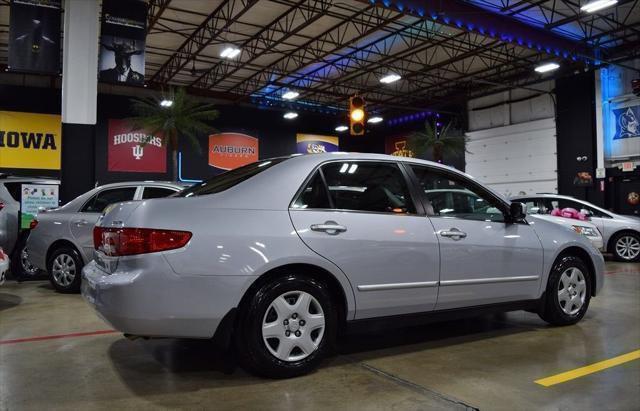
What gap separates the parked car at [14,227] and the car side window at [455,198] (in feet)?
20.1

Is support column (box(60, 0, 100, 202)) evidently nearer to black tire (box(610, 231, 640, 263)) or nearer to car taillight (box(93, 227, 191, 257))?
car taillight (box(93, 227, 191, 257))

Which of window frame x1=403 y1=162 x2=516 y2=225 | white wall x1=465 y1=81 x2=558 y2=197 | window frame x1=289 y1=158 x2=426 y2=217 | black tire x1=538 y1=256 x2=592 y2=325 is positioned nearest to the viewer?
window frame x1=289 y1=158 x2=426 y2=217

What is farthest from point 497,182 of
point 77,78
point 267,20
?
point 77,78

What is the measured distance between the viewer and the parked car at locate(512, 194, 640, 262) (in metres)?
10.2

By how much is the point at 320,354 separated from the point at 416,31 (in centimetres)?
1578

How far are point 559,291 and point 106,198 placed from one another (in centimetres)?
547

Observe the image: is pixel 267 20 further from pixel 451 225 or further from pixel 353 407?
pixel 353 407

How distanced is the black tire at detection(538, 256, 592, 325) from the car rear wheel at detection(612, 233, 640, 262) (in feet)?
22.8

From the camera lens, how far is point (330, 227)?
3.04 meters

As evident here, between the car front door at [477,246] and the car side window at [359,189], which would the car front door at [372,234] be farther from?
the car front door at [477,246]

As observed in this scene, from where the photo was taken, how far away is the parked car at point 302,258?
2697 millimetres

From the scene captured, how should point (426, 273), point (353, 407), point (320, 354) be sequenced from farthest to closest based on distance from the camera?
point (426, 273) < point (320, 354) < point (353, 407)

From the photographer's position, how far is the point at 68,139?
8.77 metres

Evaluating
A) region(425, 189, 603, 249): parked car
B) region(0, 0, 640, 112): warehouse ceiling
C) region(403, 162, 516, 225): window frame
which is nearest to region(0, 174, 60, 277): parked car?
region(403, 162, 516, 225): window frame
